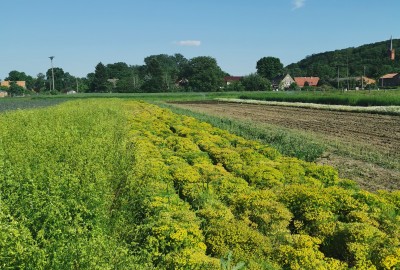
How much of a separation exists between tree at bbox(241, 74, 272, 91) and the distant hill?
3095 cm

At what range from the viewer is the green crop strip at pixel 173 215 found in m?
3.77

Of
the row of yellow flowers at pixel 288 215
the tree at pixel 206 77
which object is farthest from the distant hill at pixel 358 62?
the row of yellow flowers at pixel 288 215

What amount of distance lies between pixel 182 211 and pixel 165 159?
12.9ft

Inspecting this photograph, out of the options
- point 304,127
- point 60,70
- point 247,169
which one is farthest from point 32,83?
point 247,169

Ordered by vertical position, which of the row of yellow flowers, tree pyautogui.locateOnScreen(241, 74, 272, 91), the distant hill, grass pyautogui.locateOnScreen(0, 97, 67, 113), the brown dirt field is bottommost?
the brown dirt field

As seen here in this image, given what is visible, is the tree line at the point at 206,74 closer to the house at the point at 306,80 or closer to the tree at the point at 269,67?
the tree at the point at 269,67

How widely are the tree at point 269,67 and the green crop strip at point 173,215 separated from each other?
157320mm

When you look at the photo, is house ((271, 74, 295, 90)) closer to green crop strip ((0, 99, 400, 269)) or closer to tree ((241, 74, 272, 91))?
tree ((241, 74, 272, 91))

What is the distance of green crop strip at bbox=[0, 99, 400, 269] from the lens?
3773 mm

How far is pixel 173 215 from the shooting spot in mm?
5664

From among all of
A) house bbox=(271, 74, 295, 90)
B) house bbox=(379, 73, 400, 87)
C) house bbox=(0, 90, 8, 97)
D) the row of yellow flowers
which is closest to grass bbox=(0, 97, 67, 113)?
the row of yellow flowers

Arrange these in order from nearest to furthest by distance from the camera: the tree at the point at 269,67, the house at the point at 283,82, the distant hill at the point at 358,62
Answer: the distant hill at the point at 358,62 < the house at the point at 283,82 < the tree at the point at 269,67

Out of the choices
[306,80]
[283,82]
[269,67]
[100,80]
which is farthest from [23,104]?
[269,67]

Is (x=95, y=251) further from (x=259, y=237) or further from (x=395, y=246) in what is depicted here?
(x=395, y=246)
